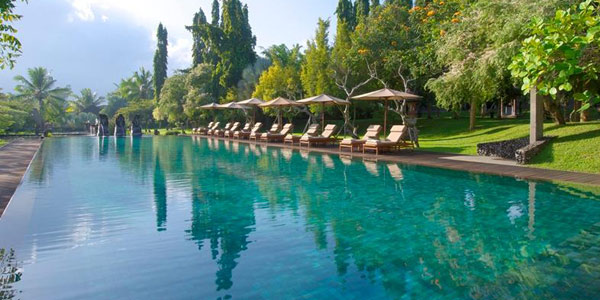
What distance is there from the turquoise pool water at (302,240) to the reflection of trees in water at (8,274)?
0.02 m

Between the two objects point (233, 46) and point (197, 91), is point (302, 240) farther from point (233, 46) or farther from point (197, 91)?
point (233, 46)

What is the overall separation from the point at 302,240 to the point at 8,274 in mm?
3133

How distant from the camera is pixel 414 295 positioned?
12.1 feet

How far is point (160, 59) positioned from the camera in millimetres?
48938

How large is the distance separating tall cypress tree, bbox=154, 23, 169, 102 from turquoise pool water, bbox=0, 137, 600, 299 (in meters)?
40.5

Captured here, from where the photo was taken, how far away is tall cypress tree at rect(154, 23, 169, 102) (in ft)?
157

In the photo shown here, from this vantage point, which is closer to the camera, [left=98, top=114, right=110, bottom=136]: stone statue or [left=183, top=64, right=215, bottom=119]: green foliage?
[left=98, top=114, right=110, bottom=136]: stone statue

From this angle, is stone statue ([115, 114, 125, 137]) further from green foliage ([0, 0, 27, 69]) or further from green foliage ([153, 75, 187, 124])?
green foliage ([0, 0, 27, 69])

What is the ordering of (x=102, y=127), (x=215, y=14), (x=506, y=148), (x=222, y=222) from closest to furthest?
1. (x=222, y=222)
2. (x=506, y=148)
3. (x=102, y=127)
4. (x=215, y=14)

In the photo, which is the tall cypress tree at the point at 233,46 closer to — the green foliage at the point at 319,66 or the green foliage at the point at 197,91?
the green foliage at the point at 197,91

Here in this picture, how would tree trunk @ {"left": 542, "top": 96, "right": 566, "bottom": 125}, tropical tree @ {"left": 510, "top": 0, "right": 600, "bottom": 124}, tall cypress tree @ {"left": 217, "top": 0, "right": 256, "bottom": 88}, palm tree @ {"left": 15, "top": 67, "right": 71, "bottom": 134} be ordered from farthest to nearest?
palm tree @ {"left": 15, "top": 67, "right": 71, "bottom": 134}
tall cypress tree @ {"left": 217, "top": 0, "right": 256, "bottom": 88}
tree trunk @ {"left": 542, "top": 96, "right": 566, "bottom": 125}
tropical tree @ {"left": 510, "top": 0, "right": 600, "bottom": 124}

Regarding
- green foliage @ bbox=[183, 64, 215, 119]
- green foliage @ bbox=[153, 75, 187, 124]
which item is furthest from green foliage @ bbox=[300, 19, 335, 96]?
green foliage @ bbox=[153, 75, 187, 124]

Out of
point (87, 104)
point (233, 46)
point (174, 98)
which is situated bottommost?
point (174, 98)

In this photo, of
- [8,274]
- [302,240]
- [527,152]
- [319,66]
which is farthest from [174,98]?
[8,274]
